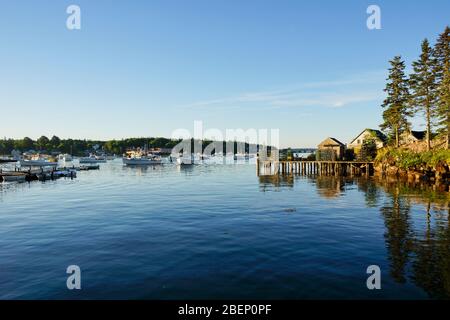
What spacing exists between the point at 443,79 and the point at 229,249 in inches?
2136

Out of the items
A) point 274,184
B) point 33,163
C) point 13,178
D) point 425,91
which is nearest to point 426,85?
point 425,91

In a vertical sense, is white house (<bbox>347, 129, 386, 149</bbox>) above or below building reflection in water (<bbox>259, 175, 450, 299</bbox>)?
above

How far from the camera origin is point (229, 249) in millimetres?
15711

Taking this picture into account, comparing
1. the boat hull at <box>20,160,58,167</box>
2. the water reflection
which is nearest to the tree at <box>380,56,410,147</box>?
the water reflection

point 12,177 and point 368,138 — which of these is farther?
point 368,138

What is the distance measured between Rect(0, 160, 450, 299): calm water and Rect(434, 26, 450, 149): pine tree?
91.5 ft

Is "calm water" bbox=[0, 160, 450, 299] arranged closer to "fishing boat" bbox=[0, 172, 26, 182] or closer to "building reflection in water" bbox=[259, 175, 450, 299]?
"building reflection in water" bbox=[259, 175, 450, 299]

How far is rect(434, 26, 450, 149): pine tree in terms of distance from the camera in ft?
159

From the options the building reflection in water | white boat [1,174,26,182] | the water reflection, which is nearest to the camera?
the building reflection in water

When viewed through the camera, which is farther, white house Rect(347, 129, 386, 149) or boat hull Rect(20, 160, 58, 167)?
boat hull Rect(20, 160, 58, 167)

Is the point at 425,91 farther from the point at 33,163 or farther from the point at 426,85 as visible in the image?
the point at 33,163

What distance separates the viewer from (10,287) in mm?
11508
